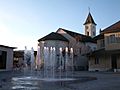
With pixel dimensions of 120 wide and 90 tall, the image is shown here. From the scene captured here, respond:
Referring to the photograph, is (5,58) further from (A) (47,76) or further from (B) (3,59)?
(A) (47,76)

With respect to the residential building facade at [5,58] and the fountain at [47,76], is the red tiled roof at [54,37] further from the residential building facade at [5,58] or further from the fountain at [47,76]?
the residential building facade at [5,58]

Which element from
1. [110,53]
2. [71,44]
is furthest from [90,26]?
[110,53]

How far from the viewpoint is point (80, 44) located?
5659cm

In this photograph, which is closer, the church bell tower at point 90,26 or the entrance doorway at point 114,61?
the entrance doorway at point 114,61

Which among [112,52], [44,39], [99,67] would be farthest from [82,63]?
[112,52]

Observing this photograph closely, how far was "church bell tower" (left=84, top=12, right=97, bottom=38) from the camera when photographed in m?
71.3

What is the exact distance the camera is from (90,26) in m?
71.9

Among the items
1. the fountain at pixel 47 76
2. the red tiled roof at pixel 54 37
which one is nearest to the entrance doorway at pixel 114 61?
the fountain at pixel 47 76

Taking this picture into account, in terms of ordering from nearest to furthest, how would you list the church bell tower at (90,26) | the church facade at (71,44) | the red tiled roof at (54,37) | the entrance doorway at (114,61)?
the entrance doorway at (114,61), the church facade at (71,44), the red tiled roof at (54,37), the church bell tower at (90,26)

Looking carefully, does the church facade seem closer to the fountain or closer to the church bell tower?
the fountain

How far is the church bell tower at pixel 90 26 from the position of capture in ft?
234

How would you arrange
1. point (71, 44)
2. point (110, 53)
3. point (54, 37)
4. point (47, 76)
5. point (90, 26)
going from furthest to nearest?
point (90, 26), point (71, 44), point (54, 37), point (110, 53), point (47, 76)

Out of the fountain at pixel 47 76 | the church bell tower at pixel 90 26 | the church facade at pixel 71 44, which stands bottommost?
the fountain at pixel 47 76

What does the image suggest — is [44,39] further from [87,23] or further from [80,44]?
[87,23]
